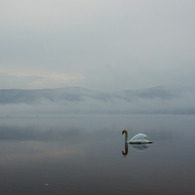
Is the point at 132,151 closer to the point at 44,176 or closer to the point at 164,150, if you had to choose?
the point at 164,150

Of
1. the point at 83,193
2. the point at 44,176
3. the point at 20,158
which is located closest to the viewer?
the point at 83,193

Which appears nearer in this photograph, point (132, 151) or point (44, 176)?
point (44, 176)

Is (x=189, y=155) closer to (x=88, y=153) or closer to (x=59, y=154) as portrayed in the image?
(x=88, y=153)

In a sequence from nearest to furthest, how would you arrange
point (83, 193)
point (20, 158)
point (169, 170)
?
point (83, 193)
point (169, 170)
point (20, 158)

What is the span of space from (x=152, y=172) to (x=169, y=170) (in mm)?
1565

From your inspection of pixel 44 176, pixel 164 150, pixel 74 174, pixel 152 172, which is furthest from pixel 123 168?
pixel 164 150

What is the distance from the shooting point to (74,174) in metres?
19.4

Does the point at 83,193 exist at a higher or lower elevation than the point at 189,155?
lower

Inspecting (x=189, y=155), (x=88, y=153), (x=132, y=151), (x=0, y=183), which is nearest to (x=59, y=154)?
(x=88, y=153)

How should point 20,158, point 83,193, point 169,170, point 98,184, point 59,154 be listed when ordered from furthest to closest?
point 59,154, point 20,158, point 169,170, point 98,184, point 83,193

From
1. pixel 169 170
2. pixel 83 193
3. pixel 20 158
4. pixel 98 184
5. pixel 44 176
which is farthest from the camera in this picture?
pixel 20 158

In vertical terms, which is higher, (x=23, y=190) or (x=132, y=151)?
(x=132, y=151)

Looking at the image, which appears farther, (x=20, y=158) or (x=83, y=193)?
(x=20, y=158)

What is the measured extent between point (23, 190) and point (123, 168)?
8.43 metres
